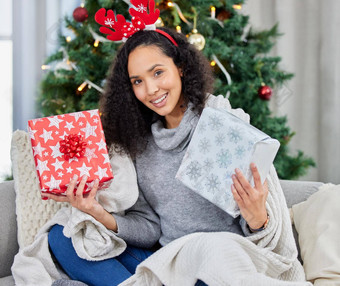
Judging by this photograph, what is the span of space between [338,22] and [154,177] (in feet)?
6.42

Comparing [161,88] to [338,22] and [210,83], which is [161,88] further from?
[338,22]

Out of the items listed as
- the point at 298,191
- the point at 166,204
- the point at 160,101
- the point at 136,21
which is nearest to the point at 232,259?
the point at 166,204

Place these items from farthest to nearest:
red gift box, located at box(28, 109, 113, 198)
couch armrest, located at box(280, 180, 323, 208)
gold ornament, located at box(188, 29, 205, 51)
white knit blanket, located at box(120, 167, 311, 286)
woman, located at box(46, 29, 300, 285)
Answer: gold ornament, located at box(188, 29, 205, 51) → couch armrest, located at box(280, 180, 323, 208) → woman, located at box(46, 29, 300, 285) → red gift box, located at box(28, 109, 113, 198) → white knit blanket, located at box(120, 167, 311, 286)

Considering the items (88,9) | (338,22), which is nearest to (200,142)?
(88,9)

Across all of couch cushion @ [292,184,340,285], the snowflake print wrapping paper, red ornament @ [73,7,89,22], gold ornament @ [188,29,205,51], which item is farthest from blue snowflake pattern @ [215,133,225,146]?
red ornament @ [73,7,89,22]

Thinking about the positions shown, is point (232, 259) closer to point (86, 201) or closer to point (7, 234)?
point (86, 201)

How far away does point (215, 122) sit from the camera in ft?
3.87

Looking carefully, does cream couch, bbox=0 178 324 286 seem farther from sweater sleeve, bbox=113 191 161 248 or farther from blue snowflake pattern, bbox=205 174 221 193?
blue snowflake pattern, bbox=205 174 221 193

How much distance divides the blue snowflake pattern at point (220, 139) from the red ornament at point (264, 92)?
130cm

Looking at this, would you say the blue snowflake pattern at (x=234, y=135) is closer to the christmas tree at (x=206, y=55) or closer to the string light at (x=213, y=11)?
the christmas tree at (x=206, y=55)

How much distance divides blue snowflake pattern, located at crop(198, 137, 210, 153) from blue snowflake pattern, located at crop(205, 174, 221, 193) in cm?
7

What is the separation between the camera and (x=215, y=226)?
1.36 m

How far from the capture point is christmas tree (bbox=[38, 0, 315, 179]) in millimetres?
2311

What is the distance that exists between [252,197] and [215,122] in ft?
0.67
